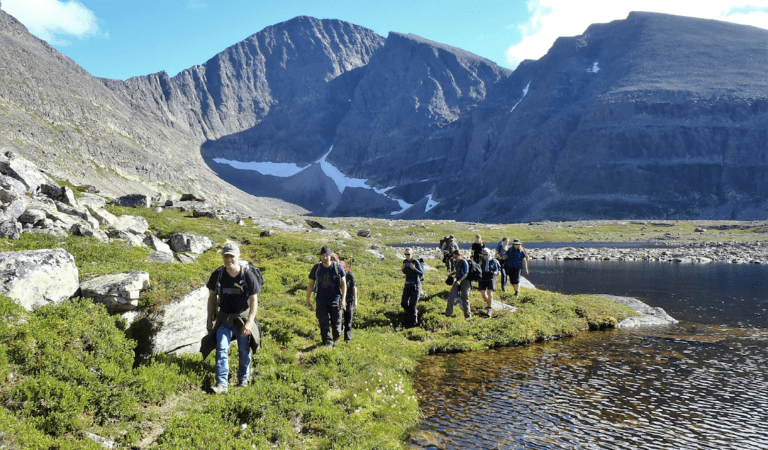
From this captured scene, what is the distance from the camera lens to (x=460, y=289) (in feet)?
68.2

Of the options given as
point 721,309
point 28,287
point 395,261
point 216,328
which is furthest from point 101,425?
point 721,309

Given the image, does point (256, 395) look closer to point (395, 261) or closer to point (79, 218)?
point (79, 218)

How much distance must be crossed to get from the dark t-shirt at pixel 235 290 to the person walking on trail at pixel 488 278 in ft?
44.4

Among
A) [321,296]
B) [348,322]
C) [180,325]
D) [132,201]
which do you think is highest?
[132,201]

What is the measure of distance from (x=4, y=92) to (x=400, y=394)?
668 ft

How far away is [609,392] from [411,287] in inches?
352

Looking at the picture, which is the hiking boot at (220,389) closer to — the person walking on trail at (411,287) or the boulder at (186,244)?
the person walking on trail at (411,287)

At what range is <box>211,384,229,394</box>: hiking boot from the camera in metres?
9.66

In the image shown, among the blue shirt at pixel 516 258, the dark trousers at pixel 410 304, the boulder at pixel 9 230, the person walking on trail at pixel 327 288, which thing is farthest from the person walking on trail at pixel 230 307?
the blue shirt at pixel 516 258

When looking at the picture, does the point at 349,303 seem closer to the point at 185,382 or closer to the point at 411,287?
the point at 411,287

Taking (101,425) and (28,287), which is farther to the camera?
(28,287)

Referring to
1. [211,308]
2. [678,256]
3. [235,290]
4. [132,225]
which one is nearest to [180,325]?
[211,308]

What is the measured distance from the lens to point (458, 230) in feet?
501

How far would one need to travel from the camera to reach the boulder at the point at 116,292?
10641 mm
